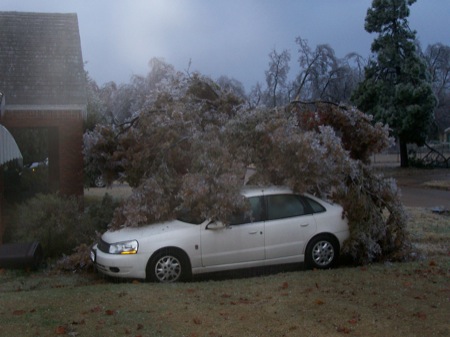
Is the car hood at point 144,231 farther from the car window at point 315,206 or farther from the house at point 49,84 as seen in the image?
the house at point 49,84

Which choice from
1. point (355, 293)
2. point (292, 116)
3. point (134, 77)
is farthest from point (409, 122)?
point (355, 293)

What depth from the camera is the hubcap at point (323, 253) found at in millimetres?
9531

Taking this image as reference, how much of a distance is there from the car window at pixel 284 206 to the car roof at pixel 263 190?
66 mm

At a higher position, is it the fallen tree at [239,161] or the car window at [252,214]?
the fallen tree at [239,161]

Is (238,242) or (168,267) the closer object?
(168,267)

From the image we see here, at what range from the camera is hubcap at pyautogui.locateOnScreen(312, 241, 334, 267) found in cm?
953

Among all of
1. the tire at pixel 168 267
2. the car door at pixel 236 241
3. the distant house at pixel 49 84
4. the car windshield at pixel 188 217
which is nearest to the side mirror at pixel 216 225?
the car door at pixel 236 241

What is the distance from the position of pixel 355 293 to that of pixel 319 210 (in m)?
2.32

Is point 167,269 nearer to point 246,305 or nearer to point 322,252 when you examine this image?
point 246,305

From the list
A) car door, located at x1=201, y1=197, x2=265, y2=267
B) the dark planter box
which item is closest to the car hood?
car door, located at x1=201, y1=197, x2=265, y2=267

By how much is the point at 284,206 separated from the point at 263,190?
413mm

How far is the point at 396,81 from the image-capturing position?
35.9m

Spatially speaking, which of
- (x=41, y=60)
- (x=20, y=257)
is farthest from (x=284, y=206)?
(x=41, y=60)

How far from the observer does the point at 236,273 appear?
9.77 meters
